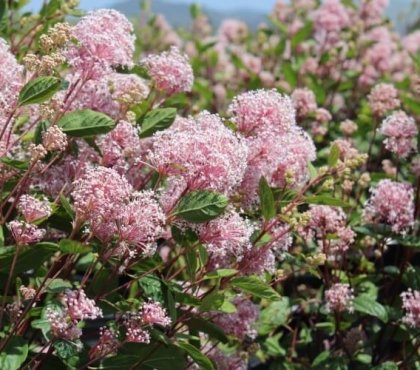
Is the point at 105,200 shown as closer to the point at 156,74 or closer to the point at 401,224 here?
the point at 156,74

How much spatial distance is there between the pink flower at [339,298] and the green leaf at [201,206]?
64 centimetres

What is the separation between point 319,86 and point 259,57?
1.12 m

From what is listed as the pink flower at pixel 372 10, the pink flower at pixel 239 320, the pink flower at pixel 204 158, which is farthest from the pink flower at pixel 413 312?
the pink flower at pixel 372 10

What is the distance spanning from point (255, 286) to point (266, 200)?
0.55ft

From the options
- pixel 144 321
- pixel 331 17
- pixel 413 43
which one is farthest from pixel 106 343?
pixel 413 43

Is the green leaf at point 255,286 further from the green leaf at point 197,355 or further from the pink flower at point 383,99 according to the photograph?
the pink flower at point 383,99

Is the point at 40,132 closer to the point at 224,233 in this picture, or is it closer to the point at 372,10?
the point at 224,233

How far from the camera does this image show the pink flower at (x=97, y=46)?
55.2 inches

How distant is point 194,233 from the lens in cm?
141

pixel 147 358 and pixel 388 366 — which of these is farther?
pixel 388 366

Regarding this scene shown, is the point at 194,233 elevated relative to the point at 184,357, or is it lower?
elevated

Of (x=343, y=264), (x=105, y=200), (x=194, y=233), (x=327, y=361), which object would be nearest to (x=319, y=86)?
(x=343, y=264)

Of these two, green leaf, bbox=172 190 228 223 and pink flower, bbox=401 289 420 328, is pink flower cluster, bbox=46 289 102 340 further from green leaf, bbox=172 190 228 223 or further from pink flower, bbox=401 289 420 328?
pink flower, bbox=401 289 420 328

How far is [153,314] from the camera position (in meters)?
1.25
